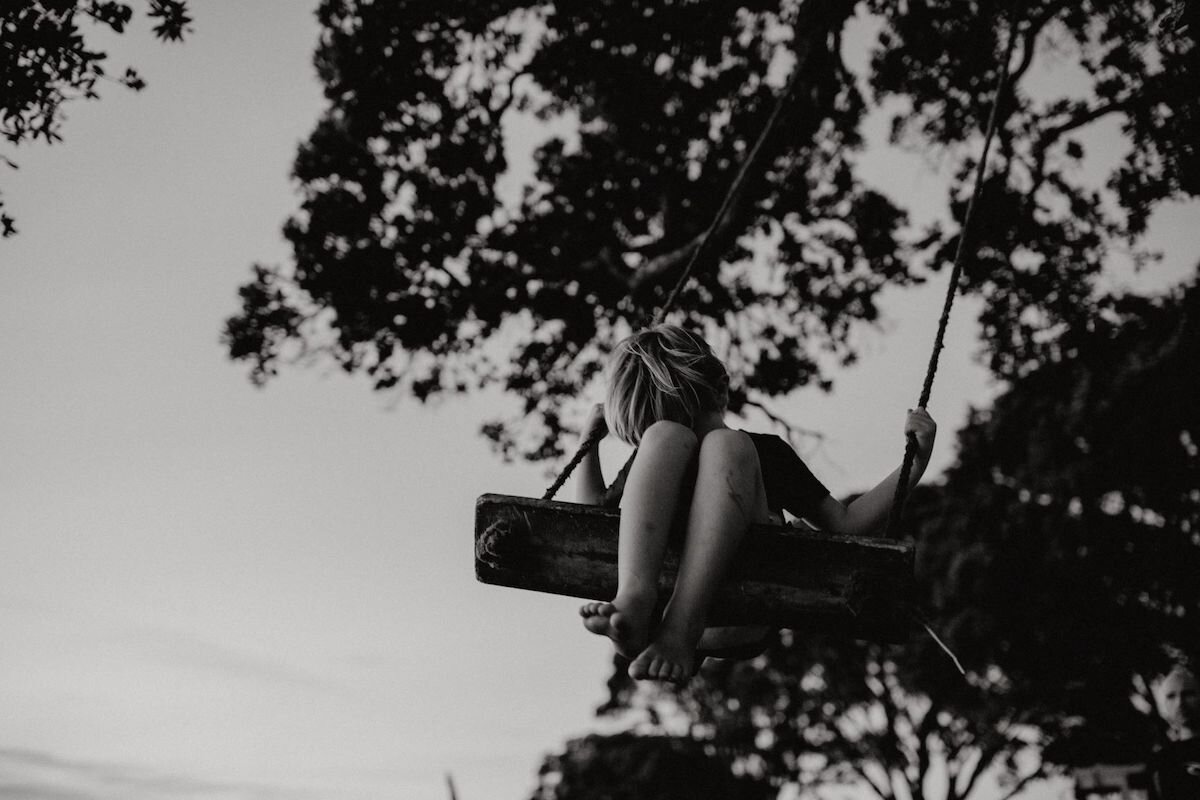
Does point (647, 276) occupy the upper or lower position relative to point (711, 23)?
lower

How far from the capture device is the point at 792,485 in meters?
3.07

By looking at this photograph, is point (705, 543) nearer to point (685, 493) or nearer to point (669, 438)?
point (685, 493)

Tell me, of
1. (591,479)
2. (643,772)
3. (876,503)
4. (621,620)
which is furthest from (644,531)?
(643,772)

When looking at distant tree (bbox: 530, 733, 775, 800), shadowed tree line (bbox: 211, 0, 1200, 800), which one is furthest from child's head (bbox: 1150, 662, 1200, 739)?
distant tree (bbox: 530, 733, 775, 800)

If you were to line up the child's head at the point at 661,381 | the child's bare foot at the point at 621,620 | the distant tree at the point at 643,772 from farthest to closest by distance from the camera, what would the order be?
1. the distant tree at the point at 643,772
2. the child's head at the point at 661,381
3. the child's bare foot at the point at 621,620

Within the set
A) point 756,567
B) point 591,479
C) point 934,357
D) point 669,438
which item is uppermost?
point 934,357

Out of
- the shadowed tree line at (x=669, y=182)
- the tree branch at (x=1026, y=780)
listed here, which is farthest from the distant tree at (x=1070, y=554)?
the shadowed tree line at (x=669, y=182)

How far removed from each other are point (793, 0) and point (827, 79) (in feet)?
2.04

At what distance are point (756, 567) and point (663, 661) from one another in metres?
0.43

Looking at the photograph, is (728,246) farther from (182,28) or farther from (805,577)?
(805,577)

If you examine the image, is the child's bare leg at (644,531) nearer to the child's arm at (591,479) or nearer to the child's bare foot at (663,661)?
the child's bare foot at (663,661)

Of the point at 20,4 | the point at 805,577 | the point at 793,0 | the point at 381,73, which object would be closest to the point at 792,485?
the point at 805,577

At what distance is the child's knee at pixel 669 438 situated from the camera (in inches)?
102

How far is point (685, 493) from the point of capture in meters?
2.60
